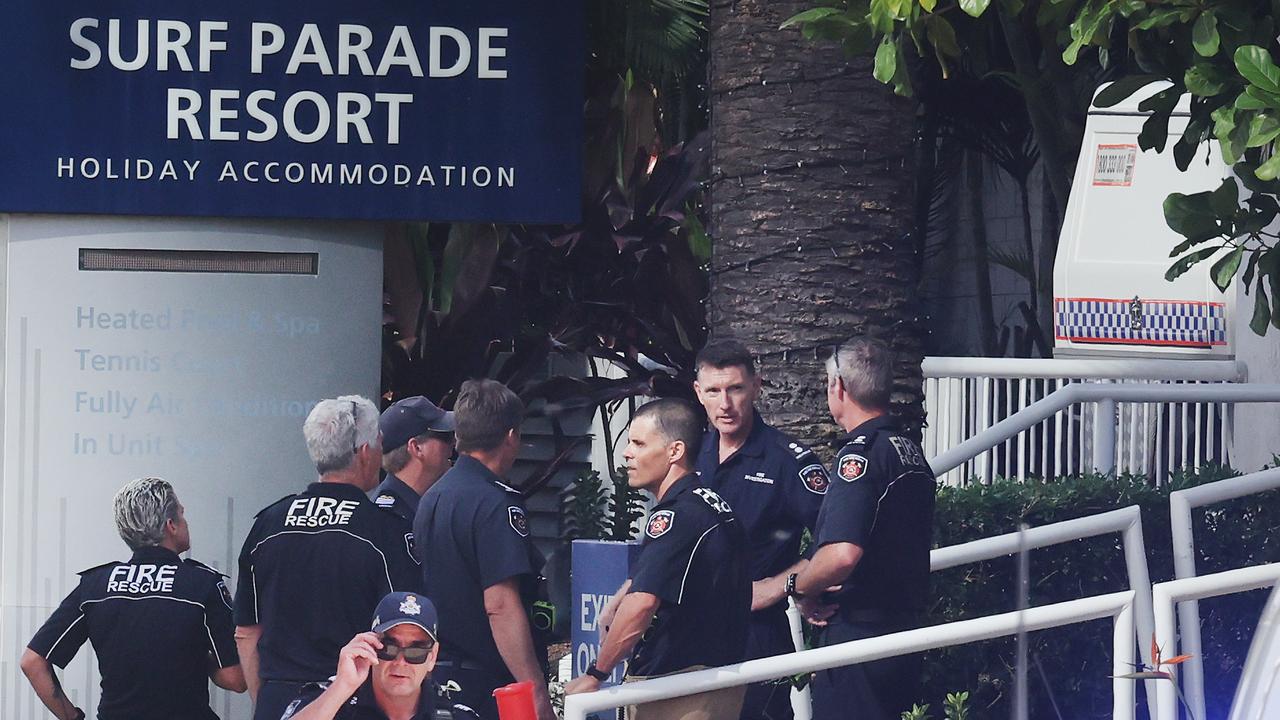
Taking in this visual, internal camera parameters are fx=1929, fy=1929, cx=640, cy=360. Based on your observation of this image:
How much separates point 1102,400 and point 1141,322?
7.92 ft

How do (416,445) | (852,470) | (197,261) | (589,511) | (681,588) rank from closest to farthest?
1. (681,588)
2. (852,470)
3. (197,261)
4. (416,445)
5. (589,511)

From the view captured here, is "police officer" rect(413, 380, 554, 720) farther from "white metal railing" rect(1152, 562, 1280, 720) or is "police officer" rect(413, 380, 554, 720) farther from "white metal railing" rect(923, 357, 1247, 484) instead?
"white metal railing" rect(923, 357, 1247, 484)

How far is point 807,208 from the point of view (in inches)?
254

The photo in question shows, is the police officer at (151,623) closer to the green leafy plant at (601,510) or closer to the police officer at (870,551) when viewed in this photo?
the police officer at (870,551)

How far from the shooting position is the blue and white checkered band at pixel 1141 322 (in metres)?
10.5

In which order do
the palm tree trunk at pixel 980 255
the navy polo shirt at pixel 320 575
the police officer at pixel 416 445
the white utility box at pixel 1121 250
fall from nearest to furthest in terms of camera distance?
the navy polo shirt at pixel 320 575, the police officer at pixel 416 445, the white utility box at pixel 1121 250, the palm tree trunk at pixel 980 255

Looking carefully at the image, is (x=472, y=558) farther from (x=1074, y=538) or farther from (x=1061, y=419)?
(x=1061, y=419)

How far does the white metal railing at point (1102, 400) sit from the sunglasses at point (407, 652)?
3.14m

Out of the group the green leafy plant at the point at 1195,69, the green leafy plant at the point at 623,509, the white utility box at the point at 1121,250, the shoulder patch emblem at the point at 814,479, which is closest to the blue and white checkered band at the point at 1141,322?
the white utility box at the point at 1121,250

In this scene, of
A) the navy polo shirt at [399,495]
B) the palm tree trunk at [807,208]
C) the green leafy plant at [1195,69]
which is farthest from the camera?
the palm tree trunk at [807,208]

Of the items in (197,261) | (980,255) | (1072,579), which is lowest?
(1072,579)

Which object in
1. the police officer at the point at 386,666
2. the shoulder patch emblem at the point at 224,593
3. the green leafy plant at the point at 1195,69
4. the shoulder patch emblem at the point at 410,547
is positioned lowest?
the police officer at the point at 386,666

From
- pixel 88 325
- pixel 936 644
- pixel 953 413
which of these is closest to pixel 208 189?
pixel 88 325

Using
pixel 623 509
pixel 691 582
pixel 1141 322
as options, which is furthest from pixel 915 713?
pixel 623 509
